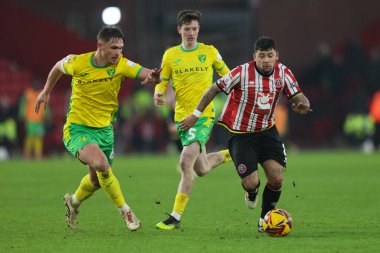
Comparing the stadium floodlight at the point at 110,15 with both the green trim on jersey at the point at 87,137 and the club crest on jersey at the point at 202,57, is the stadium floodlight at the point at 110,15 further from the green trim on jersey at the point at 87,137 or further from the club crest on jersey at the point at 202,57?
the green trim on jersey at the point at 87,137

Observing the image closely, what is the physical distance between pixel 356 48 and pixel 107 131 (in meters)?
21.5

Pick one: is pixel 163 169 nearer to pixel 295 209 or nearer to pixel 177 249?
pixel 295 209

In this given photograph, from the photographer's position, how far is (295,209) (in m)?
12.0

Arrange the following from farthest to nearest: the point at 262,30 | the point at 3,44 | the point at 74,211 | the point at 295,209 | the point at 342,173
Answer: the point at 262,30, the point at 3,44, the point at 342,173, the point at 295,209, the point at 74,211

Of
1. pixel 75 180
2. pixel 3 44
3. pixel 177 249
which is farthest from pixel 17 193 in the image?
pixel 3 44

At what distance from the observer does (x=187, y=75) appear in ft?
36.5

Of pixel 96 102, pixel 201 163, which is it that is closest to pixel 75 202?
pixel 96 102

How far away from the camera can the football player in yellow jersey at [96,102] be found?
9.83 metres

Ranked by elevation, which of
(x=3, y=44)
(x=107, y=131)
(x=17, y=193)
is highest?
(x=3, y=44)

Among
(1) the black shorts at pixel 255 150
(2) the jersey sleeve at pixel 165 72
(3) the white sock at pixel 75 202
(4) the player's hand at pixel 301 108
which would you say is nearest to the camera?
(4) the player's hand at pixel 301 108

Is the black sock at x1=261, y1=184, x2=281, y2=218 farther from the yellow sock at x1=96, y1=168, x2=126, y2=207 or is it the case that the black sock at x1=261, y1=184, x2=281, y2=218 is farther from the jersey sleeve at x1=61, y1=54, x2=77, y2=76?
the jersey sleeve at x1=61, y1=54, x2=77, y2=76

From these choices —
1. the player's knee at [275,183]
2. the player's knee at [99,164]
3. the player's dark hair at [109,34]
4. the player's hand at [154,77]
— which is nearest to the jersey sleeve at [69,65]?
the player's dark hair at [109,34]

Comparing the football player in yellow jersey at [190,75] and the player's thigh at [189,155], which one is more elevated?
the football player in yellow jersey at [190,75]

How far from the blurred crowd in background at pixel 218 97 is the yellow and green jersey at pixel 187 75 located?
49.7 ft
